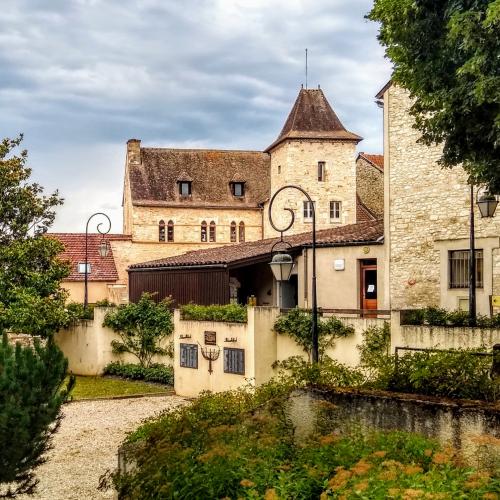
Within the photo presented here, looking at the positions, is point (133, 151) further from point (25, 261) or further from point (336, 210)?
point (25, 261)

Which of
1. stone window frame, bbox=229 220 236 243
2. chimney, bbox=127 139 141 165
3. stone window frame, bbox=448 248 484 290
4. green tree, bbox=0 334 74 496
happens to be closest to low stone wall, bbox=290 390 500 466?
green tree, bbox=0 334 74 496

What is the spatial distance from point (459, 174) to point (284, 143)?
23435mm

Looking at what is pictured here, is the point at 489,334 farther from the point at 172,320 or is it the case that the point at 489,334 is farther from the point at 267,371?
the point at 172,320

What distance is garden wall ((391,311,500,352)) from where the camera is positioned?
49.3 feet

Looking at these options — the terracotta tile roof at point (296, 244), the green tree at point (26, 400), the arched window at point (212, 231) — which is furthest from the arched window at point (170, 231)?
the green tree at point (26, 400)

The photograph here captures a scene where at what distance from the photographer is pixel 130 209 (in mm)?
50844

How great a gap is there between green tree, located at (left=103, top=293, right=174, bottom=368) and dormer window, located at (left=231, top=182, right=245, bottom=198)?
2421 cm

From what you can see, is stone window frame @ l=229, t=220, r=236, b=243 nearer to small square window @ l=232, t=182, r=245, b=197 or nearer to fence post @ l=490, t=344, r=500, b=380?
small square window @ l=232, t=182, r=245, b=197

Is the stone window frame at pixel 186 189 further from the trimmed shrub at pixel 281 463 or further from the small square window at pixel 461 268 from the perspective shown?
the trimmed shrub at pixel 281 463

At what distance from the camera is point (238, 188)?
5238cm

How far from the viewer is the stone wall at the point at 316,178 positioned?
43750 mm

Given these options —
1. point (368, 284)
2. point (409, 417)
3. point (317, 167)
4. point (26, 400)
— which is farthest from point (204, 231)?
point (409, 417)

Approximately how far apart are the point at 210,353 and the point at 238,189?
30503mm

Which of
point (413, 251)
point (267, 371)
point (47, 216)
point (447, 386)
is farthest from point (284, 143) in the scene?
point (447, 386)
